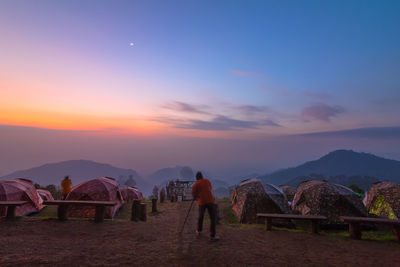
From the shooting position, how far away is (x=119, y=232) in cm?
840

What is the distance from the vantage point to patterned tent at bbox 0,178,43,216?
12930mm

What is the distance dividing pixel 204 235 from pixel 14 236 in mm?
6383

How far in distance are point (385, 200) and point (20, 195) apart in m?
21.7

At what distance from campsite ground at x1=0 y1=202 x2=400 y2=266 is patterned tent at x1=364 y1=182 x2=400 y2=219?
496 centimetres

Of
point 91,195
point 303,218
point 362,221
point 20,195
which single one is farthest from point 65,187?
point 362,221

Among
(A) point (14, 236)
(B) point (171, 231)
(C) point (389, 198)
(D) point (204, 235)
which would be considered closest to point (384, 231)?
(C) point (389, 198)

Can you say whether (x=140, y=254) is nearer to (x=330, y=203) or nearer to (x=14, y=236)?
(x=14, y=236)

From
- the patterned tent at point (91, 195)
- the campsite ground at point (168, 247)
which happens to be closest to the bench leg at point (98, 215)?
the campsite ground at point (168, 247)

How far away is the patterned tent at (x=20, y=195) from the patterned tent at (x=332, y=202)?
1663 cm

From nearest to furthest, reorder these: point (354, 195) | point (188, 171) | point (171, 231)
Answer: point (171, 231) < point (354, 195) < point (188, 171)

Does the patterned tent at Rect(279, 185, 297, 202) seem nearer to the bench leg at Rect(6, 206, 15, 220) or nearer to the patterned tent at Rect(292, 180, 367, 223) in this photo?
the patterned tent at Rect(292, 180, 367, 223)

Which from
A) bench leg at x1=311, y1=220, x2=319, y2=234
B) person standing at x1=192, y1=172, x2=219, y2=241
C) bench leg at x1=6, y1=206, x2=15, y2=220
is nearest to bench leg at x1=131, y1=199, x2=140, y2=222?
person standing at x1=192, y1=172, x2=219, y2=241

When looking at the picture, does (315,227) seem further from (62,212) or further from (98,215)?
(62,212)

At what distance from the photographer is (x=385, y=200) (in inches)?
516
